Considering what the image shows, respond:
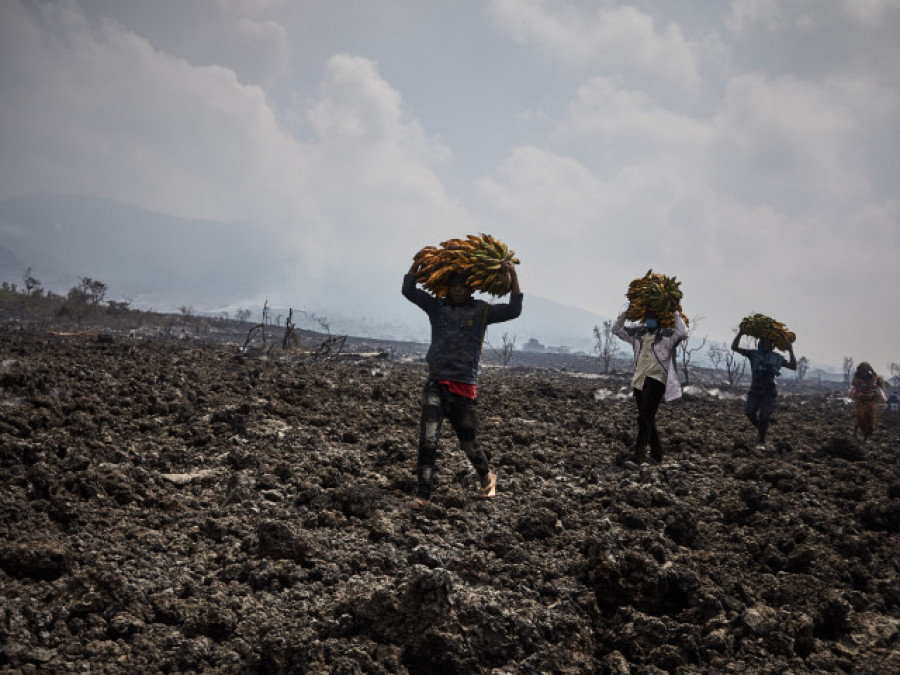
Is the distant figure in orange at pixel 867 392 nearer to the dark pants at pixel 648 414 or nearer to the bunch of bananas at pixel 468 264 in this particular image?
the dark pants at pixel 648 414

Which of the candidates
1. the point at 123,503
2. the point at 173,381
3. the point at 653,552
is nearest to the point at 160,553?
the point at 123,503

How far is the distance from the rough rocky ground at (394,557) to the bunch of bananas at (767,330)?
Answer: 242 centimetres

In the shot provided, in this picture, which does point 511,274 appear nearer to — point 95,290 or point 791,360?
point 791,360

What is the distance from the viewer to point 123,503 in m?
3.49

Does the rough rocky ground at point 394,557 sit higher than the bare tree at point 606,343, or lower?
lower

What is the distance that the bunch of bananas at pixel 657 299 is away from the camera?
5934mm

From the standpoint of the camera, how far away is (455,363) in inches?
164

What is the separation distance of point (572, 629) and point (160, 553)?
237cm

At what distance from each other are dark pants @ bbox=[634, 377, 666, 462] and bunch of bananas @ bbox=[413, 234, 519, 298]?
258 centimetres

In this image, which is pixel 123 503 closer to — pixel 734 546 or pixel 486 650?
pixel 486 650

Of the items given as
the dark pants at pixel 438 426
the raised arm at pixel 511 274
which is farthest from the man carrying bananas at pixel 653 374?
the dark pants at pixel 438 426

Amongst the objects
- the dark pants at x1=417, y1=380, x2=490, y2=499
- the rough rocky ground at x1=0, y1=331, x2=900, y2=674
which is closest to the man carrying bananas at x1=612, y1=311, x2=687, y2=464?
the rough rocky ground at x1=0, y1=331, x2=900, y2=674

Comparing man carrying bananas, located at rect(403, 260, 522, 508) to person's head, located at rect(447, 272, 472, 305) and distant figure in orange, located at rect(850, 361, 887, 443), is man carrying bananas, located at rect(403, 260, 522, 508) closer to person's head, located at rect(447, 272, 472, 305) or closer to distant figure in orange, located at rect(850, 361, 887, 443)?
person's head, located at rect(447, 272, 472, 305)

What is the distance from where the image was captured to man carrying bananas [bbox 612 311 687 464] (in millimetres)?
5828
